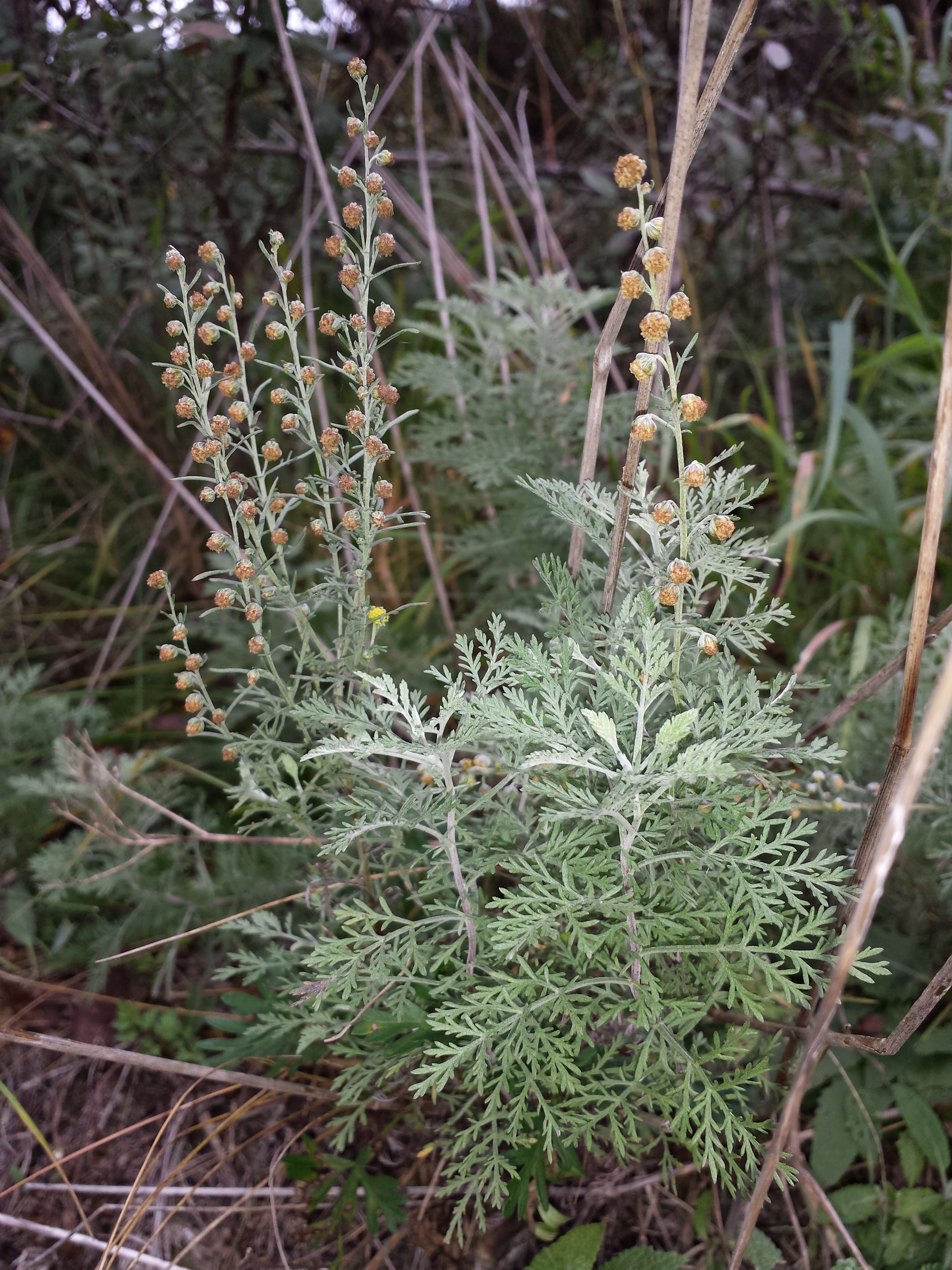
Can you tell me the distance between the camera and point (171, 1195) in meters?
1.25

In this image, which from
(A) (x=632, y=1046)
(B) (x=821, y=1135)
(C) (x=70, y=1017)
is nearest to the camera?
(A) (x=632, y=1046)

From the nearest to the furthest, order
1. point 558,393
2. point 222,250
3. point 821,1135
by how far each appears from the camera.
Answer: point 821,1135 < point 558,393 < point 222,250

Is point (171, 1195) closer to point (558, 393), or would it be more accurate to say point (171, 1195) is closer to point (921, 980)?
point (921, 980)

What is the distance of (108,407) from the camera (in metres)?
1.74

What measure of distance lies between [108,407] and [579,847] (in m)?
1.32

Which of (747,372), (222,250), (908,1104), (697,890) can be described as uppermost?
(222,250)

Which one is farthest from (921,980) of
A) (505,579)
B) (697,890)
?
(505,579)

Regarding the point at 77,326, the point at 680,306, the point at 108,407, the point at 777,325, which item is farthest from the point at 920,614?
the point at 77,326

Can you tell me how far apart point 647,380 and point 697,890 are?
1.63 feet

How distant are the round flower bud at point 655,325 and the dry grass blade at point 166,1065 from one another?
87cm

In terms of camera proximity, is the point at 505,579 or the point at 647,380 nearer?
the point at 647,380

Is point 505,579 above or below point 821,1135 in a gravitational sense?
above

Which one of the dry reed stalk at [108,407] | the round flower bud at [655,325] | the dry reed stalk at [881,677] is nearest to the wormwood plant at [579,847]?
the round flower bud at [655,325]

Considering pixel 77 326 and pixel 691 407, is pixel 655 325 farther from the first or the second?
pixel 77 326
